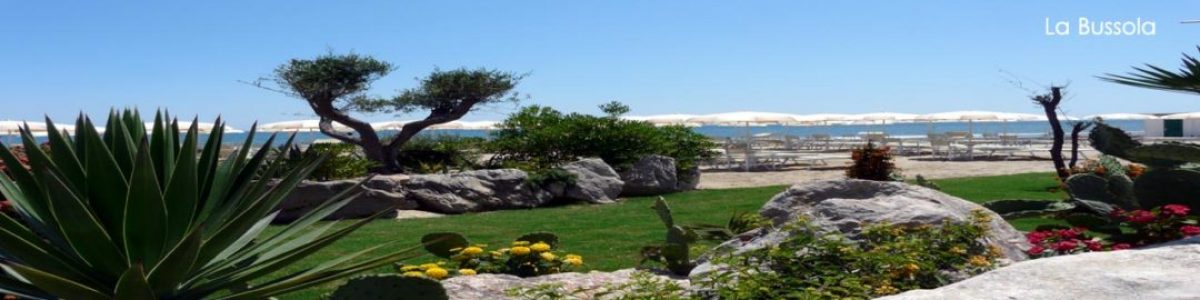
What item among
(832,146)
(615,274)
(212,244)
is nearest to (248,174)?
(212,244)

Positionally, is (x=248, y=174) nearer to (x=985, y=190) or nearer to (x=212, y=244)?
(x=212, y=244)

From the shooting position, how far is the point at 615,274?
6.57 metres

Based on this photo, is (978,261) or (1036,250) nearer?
(978,261)

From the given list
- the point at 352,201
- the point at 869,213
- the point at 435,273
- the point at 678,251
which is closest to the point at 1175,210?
the point at 869,213

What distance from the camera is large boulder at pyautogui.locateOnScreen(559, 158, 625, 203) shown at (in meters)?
15.3

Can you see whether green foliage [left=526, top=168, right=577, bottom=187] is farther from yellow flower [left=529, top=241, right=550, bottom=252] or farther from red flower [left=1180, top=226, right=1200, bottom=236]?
red flower [left=1180, top=226, right=1200, bottom=236]

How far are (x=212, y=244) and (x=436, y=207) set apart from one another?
35.7 ft

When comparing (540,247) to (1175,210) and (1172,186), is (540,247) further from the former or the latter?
(1172,186)

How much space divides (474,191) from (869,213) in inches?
345

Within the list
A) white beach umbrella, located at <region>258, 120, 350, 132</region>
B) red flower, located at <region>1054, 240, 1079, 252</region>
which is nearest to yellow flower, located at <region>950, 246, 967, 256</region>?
red flower, located at <region>1054, 240, 1079, 252</region>

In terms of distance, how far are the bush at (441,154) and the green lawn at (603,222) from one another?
437 cm

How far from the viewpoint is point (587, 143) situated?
18.1 metres

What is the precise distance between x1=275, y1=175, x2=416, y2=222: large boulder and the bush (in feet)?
14.6

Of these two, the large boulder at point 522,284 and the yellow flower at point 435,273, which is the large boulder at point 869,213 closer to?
the large boulder at point 522,284
